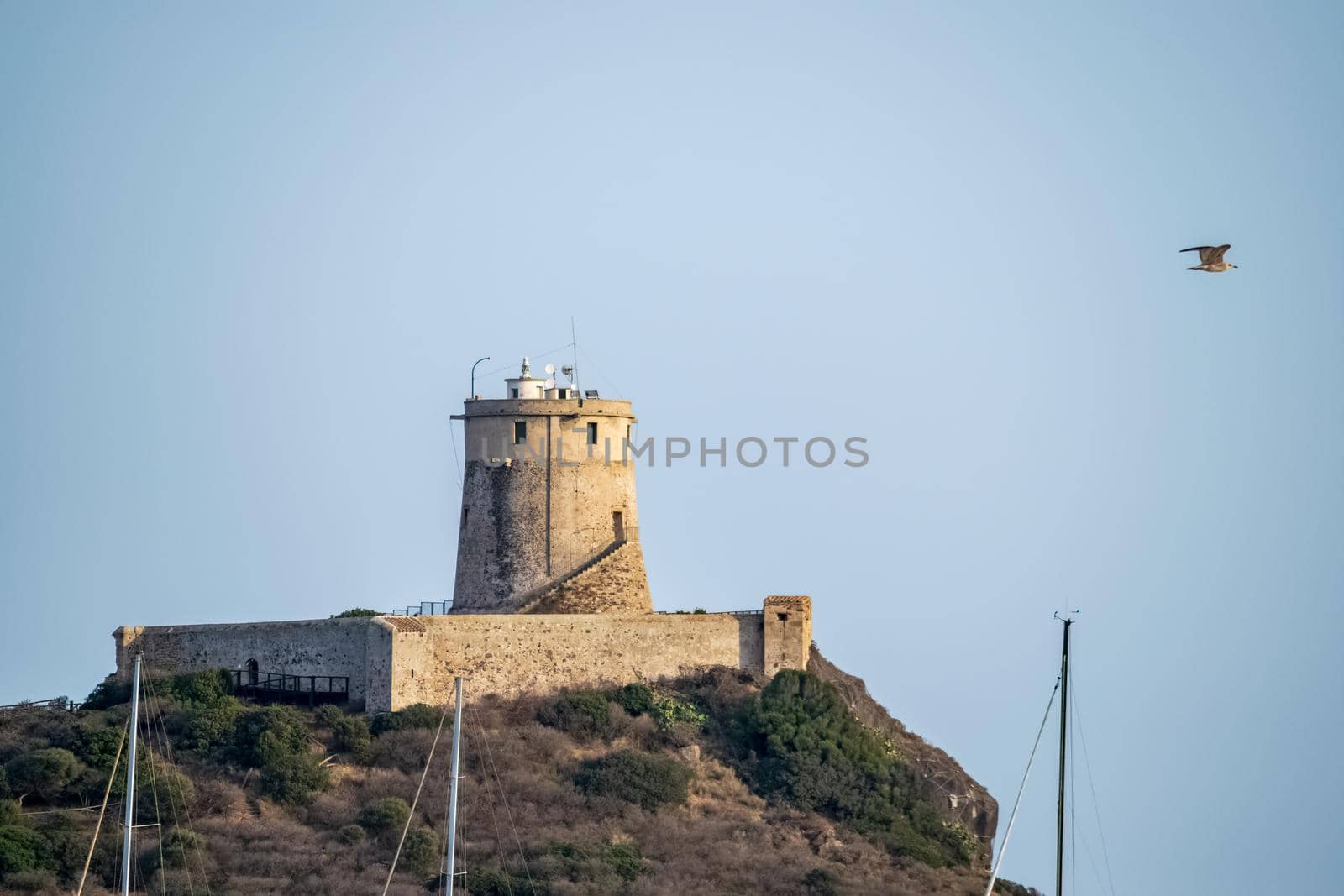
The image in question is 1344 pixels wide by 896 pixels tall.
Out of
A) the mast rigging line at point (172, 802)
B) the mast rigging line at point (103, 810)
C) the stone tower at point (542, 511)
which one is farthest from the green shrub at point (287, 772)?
the stone tower at point (542, 511)

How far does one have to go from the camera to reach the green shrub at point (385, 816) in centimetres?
5269

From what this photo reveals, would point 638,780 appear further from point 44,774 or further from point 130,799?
point 44,774

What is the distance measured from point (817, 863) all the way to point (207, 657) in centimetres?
1439

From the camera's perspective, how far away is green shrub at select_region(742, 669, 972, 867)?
56531mm

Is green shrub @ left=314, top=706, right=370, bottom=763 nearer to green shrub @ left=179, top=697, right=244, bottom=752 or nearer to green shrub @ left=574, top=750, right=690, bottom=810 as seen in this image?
green shrub @ left=179, top=697, right=244, bottom=752

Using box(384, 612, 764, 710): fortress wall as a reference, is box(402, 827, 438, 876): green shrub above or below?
below

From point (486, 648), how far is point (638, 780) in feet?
15.7

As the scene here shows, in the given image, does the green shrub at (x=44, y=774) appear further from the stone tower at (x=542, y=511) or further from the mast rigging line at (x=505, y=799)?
the stone tower at (x=542, y=511)

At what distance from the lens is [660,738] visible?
57844 mm

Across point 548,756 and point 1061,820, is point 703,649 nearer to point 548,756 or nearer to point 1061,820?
point 548,756

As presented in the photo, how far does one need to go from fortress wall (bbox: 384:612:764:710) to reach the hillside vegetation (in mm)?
520

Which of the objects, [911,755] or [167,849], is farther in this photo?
[911,755]

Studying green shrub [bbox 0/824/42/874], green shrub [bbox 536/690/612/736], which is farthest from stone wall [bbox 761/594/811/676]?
green shrub [bbox 0/824/42/874]

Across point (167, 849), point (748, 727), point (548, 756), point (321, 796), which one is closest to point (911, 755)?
point (748, 727)
